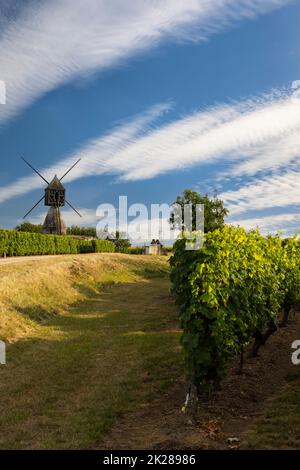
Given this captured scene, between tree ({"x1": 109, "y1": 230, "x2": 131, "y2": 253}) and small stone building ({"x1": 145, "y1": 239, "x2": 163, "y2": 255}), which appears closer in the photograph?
small stone building ({"x1": 145, "y1": 239, "x2": 163, "y2": 255})

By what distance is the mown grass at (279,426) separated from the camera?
746cm

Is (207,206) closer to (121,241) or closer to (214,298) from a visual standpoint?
(121,241)

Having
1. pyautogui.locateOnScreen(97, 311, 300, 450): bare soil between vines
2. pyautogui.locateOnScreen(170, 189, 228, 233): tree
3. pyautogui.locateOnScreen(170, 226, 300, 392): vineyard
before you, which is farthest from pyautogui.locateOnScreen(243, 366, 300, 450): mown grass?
pyautogui.locateOnScreen(170, 189, 228, 233): tree

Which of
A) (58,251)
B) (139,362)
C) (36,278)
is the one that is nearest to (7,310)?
(36,278)

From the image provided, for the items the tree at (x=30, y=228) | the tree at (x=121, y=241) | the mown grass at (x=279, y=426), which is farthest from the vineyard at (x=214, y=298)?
the tree at (x=30, y=228)

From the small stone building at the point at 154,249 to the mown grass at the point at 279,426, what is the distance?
69398mm

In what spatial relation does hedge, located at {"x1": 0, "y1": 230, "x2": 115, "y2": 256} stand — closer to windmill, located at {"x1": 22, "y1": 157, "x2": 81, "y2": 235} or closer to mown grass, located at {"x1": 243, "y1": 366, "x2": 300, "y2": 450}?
windmill, located at {"x1": 22, "y1": 157, "x2": 81, "y2": 235}

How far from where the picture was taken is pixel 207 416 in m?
9.17

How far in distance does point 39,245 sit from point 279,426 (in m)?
46.9

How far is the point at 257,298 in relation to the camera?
12.5 metres

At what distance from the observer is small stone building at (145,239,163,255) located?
8031cm

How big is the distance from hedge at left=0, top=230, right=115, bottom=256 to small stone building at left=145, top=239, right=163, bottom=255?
12.5 m

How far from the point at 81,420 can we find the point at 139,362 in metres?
4.42

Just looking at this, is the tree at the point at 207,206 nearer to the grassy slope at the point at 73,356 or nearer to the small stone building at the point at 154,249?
the small stone building at the point at 154,249
